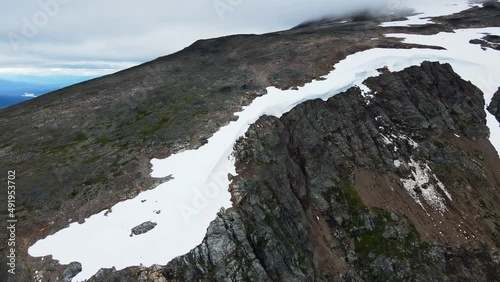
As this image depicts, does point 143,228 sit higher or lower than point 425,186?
lower

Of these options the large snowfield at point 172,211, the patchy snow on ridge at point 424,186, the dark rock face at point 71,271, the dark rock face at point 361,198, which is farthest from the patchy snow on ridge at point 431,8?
the dark rock face at point 71,271

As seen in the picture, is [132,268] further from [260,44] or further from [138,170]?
[260,44]

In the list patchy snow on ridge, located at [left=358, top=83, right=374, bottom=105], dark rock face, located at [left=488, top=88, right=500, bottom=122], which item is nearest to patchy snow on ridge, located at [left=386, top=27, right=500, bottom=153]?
dark rock face, located at [left=488, top=88, right=500, bottom=122]

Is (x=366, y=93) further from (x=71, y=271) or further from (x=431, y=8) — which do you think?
(x=431, y=8)

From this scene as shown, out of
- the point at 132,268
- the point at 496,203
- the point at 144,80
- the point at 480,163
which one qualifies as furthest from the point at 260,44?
the point at 132,268

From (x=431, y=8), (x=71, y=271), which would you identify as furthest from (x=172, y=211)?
(x=431, y=8)

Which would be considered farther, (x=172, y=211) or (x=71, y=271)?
(x=172, y=211)
